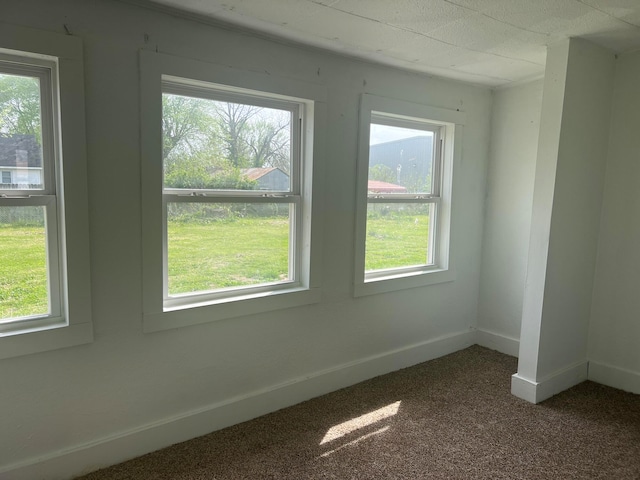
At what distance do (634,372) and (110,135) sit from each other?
12.3 feet

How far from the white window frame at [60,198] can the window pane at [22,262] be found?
0.11 ft

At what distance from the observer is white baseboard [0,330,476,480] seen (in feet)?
7.13

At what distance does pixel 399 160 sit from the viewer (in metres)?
3.59

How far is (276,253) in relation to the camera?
295 cm

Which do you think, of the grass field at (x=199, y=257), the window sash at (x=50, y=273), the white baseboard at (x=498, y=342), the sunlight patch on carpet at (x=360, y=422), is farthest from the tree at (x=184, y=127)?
the white baseboard at (x=498, y=342)

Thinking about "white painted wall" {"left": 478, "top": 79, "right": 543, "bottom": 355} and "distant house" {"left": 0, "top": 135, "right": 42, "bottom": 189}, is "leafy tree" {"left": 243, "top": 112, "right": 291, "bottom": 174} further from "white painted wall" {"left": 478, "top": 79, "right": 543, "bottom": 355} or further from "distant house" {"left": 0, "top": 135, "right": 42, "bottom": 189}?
"white painted wall" {"left": 478, "top": 79, "right": 543, "bottom": 355}

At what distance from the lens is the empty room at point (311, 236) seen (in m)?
2.12

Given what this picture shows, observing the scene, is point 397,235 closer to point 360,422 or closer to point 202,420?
point 360,422

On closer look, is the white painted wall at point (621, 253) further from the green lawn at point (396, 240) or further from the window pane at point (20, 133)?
the window pane at point (20, 133)

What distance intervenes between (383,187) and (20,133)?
2369mm

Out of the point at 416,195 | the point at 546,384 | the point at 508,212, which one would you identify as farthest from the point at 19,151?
the point at 508,212

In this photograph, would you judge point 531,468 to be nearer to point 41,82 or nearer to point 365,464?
point 365,464

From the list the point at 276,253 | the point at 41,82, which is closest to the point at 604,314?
the point at 276,253

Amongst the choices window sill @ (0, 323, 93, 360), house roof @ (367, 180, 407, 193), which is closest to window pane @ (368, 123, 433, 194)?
house roof @ (367, 180, 407, 193)
